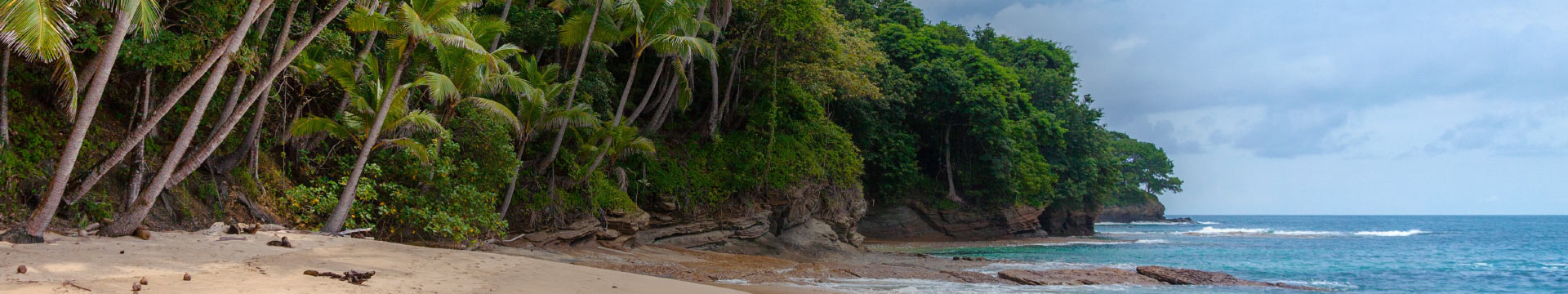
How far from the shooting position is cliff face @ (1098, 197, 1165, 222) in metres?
82.9

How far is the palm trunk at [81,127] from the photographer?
792 centimetres

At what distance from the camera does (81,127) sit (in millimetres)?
8219

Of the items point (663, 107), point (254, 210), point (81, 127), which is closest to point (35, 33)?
point (81, 127)

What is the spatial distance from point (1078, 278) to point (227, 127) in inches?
531

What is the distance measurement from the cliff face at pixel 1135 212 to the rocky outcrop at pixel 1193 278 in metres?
68.0

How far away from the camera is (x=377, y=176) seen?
14.3 meters

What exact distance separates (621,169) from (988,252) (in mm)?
14641

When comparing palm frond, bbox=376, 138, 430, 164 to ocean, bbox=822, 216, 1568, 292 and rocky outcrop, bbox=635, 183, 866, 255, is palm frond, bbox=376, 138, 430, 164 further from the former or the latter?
ocean, bbox=822, 216, 1568, 292

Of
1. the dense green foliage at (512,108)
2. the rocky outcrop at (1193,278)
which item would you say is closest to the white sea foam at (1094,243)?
the dense green foliage at (512,108)

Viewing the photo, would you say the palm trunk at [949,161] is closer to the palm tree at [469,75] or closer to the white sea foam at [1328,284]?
the white sea foam at [1328,284]

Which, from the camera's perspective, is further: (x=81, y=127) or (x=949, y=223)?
(x=949, y=223)

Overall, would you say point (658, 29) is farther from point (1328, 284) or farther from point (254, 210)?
point (1328, 284)

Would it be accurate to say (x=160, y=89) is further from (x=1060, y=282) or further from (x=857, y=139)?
(x=857, y=139)

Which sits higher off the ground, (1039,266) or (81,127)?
(81,127)
